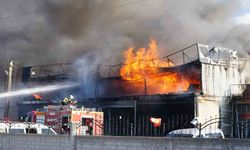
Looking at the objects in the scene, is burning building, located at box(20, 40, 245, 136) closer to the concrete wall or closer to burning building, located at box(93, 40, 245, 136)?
burning building, located at box(93, 40, 245, 136)

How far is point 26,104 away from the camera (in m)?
33.1

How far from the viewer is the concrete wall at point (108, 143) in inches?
331

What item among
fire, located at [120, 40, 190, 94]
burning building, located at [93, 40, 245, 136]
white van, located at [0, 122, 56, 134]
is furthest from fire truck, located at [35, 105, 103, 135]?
fire, located at [120, 40, 190, 94]

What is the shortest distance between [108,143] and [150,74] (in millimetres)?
21363

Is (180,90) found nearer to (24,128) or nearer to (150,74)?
(150,74)

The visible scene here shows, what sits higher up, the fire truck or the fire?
the fire

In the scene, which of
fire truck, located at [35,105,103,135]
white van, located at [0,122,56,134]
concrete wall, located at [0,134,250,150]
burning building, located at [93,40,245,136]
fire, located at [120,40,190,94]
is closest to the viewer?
concrete wall, located at [0,134,250,150]

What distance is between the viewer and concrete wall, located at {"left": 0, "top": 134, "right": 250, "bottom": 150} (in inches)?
331

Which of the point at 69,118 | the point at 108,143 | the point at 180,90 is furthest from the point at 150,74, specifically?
the point at 108,143

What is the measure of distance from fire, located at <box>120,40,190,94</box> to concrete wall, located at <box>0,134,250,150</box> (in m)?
16.9

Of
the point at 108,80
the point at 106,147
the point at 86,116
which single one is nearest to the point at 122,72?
the point at 108,80

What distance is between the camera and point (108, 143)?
10273mm

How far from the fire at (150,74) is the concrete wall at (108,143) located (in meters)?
16.9

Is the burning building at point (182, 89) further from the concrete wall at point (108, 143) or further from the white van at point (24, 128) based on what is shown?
the concrete wall at point (108, 143)
